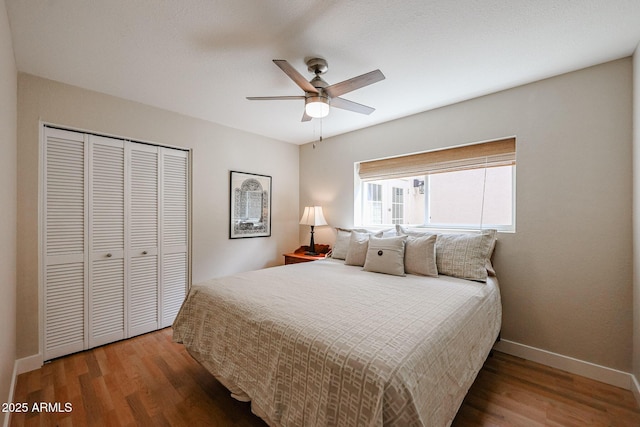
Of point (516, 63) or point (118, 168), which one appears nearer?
point (516, 63)

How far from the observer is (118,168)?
8.71 ft

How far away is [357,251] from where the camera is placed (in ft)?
9.12

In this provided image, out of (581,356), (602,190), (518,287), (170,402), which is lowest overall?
(170,402)

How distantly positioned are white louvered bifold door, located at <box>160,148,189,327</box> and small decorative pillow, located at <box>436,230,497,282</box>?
9.03ft

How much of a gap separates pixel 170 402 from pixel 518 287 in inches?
113

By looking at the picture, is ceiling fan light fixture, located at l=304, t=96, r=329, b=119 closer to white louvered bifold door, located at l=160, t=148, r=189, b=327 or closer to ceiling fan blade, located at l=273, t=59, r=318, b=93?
ceiling fan blade, located at l=273, t=59, r=318, b=93

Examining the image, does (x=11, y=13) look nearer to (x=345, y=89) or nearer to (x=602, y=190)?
(x=345, y=89)

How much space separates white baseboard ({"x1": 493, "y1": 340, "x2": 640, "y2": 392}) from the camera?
1970 millimetres

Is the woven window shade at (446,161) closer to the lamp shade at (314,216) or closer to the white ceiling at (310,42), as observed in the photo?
the white ceiling at (310,42)

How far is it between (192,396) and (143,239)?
66.4 inches

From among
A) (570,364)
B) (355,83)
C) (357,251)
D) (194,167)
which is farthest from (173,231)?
(570,364)

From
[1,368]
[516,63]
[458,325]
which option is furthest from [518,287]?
[1,368]

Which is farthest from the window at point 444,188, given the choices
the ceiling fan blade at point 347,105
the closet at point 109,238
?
the closet at point 109,238

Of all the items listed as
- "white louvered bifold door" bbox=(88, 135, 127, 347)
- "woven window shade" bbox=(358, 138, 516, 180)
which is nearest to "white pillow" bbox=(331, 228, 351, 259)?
"woven window shade" bbox=(358, 138, 516, 180)
